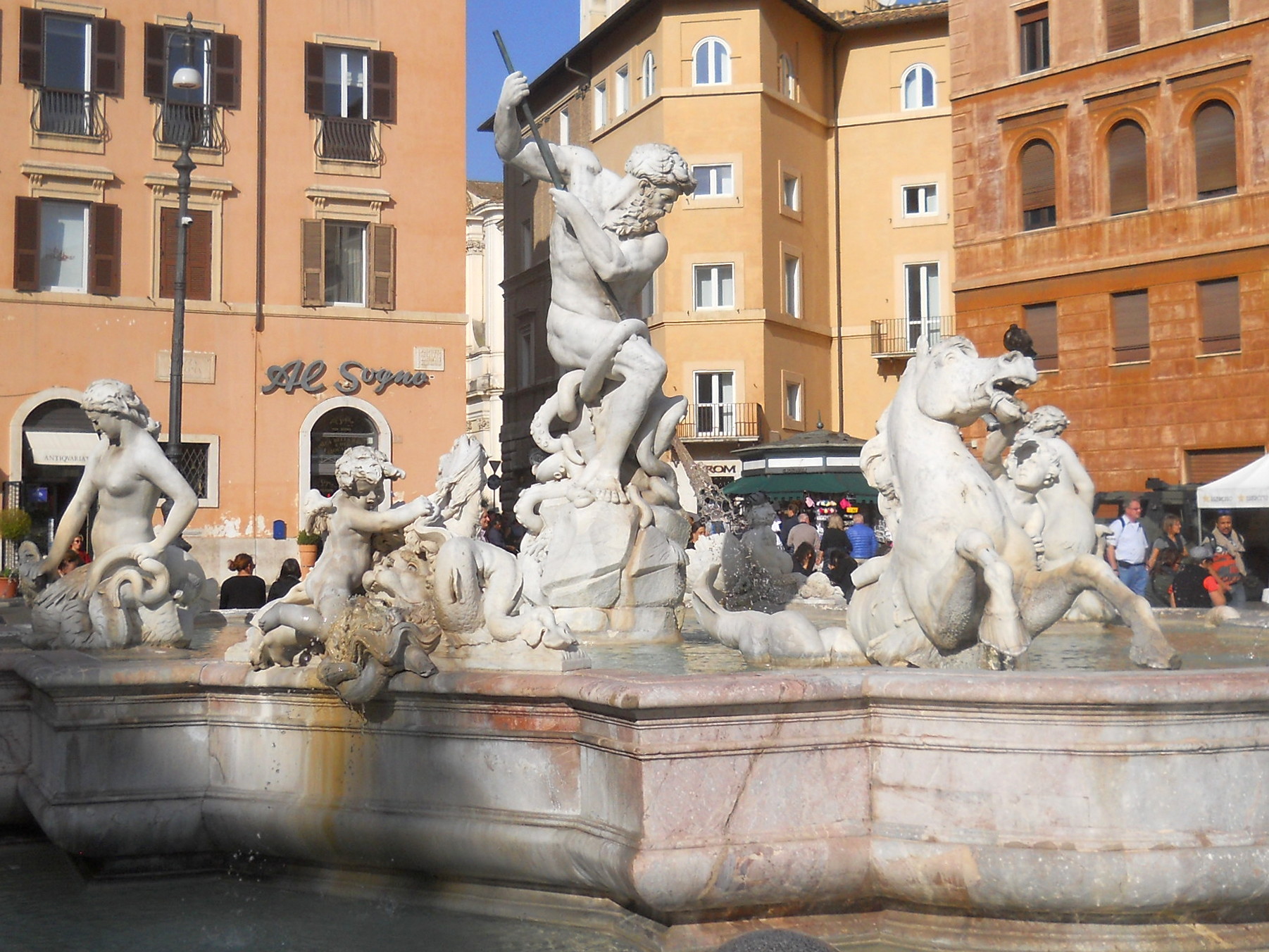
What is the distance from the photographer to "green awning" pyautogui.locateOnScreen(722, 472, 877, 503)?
24.1 metres

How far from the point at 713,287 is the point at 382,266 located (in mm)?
9782

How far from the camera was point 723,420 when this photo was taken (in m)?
35.5

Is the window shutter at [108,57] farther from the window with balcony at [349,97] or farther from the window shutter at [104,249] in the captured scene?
the window with balcony at [349,97]

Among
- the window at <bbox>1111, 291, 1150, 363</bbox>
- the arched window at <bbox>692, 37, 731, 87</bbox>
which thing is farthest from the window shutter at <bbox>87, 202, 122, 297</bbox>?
the window at <bbox>1111, 291, 1150, 363</bbox>

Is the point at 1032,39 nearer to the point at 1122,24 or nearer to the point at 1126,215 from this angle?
the point at 1122,24

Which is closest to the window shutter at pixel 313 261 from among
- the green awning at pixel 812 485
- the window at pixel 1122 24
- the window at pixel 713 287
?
the green awning at pixel 812 485

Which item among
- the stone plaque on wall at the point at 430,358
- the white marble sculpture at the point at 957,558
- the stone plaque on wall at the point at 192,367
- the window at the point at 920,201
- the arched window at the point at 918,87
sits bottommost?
the white marble sculpture at the point at 957,558

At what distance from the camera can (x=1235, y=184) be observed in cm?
2664

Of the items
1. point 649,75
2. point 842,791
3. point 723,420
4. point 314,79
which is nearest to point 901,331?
point 723,420

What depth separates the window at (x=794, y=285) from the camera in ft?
122

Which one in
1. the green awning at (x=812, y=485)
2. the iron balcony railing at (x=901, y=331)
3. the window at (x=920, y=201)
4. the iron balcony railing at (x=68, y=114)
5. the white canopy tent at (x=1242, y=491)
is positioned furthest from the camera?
the window at (x=920, y=201)

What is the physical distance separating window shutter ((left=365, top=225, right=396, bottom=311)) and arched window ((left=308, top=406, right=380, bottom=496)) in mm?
2170

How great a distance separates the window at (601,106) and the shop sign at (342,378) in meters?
13.1

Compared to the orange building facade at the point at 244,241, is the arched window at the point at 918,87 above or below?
above
